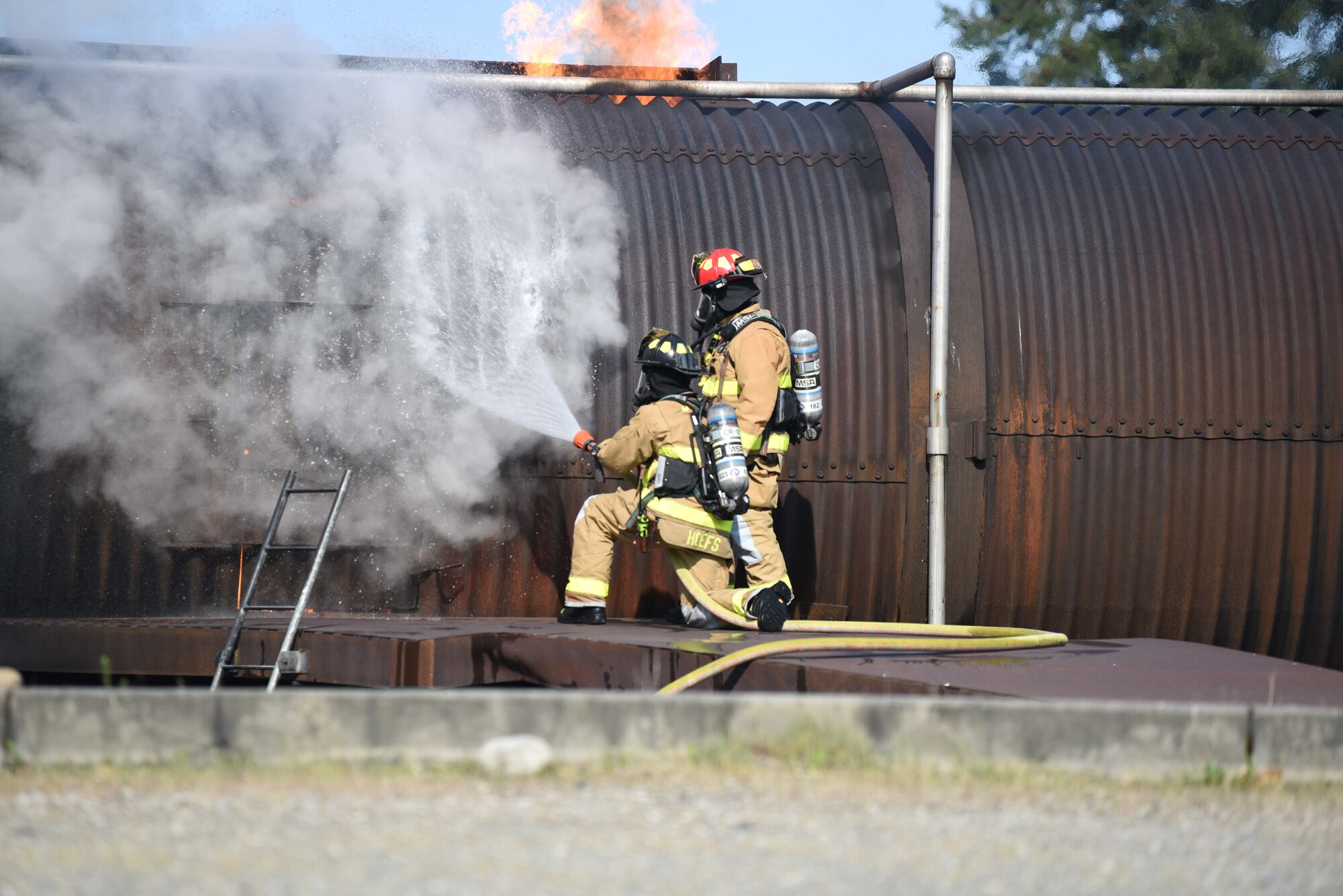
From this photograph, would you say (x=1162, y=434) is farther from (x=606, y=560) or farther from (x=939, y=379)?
(x=606, y=560)

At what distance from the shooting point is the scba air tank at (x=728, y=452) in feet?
22.4

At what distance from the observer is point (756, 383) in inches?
279

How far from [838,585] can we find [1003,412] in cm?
139

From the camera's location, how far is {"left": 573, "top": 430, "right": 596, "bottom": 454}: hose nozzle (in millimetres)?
7332

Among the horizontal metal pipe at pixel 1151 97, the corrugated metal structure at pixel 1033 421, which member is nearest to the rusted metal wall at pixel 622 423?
the corrugated metal structure at pixel 1033 421

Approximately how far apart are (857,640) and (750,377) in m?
1.52

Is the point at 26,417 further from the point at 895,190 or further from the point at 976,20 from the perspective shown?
the point at 976,20

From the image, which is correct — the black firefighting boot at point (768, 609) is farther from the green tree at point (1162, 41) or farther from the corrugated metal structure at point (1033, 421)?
the green tree at point (1162, 41)

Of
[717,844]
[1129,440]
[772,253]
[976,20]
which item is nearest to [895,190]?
[772,253]

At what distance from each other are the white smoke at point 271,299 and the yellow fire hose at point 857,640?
4.90 feet

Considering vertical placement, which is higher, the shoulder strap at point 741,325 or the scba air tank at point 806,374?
the shoulder strap at point 741,325

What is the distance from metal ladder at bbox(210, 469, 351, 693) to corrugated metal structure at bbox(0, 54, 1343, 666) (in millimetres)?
698

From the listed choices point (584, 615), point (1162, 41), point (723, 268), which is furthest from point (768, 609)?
point (1162, 41)

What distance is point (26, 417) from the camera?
24.9 ft
